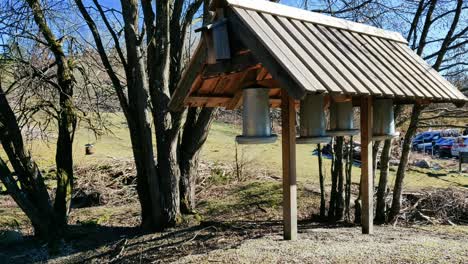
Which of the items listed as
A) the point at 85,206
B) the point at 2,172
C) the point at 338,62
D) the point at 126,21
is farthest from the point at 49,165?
the point at 338,62

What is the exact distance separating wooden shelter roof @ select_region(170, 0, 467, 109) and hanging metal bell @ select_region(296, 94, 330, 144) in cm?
42

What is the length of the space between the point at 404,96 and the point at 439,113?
4.97m

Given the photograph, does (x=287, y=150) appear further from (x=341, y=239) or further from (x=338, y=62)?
(x=341, y=239)

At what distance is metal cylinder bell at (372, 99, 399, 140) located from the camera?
521cm

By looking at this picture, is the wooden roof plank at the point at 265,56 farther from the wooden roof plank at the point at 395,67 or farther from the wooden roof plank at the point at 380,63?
the wooden roof plank at the point at 395,67

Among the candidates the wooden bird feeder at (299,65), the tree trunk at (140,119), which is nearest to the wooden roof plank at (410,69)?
the wooden bird feeder at (299,65)

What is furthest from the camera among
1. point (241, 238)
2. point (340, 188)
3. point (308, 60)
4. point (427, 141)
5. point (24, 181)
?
point (427, 141)

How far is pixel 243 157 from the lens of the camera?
15.7 meters

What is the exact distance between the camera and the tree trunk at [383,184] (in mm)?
8047

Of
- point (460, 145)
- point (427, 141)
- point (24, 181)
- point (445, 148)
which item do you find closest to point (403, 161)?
point (24, 181)

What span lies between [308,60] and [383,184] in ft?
16.4

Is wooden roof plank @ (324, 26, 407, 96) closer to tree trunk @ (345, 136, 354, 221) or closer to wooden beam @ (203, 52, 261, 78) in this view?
wooden beam @ (203, 52, 261, 78)

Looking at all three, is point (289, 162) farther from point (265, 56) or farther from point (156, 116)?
point (156, 116)

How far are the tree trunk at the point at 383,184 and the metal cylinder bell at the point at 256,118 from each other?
4396mm
